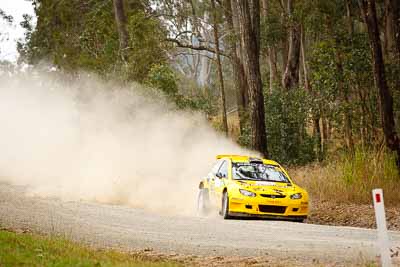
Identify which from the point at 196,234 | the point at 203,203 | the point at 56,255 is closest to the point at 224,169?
the point at 203,203

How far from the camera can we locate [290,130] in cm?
3102

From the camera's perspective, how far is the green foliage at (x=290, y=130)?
30.7m

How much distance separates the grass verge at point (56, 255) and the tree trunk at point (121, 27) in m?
30.7

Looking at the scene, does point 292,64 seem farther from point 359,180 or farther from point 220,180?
point 220,180

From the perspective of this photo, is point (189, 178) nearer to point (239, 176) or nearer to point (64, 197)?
point (64, 197)

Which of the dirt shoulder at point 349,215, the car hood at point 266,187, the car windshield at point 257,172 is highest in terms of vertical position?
the car windshield at point 257,172

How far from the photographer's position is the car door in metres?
18.7

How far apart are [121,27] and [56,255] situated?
3456 cm

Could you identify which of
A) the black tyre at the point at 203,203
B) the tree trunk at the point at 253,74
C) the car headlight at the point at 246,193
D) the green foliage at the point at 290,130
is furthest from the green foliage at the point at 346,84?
the car headlight at the point at 246,193

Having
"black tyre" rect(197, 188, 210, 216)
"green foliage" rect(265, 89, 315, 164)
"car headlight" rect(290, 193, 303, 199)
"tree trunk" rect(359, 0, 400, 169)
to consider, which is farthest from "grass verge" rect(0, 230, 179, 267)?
"green foliage" rect(265, 89, 315, 164)

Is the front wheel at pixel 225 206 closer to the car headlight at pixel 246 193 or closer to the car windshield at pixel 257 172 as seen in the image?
the car headlight at pixel 246 193

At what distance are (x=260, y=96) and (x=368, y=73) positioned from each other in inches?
157

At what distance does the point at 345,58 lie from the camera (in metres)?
28.5

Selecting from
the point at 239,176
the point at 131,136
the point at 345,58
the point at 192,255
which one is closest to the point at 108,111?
the point at 131,136
